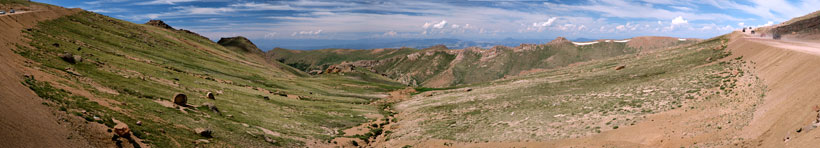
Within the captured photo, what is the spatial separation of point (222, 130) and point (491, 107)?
40120 mm

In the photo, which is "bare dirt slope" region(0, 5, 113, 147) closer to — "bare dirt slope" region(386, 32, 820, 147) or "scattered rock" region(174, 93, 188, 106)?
"scattered rock" region(174, 93, 188, 106)

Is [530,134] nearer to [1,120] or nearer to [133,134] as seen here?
[133,134]

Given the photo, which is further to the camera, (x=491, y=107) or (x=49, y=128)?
(x=491, y=107)

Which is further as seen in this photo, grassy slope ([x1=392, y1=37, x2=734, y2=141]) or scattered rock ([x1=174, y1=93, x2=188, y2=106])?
scattered rock ([x1=174, y1=93, x2=188, y2=106])

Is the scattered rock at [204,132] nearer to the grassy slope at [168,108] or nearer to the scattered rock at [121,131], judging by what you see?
the grassy slope at [168,108]

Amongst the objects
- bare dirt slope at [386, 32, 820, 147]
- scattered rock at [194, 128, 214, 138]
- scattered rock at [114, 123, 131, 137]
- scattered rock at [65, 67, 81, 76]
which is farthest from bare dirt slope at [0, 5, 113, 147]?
bare dirt slope at [386, 32, 820, 147]

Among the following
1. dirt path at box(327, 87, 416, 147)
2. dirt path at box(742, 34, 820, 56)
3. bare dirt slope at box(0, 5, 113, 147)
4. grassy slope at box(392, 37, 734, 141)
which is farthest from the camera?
dirt path at box(327, 87, 416, 147)

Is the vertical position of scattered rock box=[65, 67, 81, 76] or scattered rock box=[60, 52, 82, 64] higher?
scattered rock box=[60, 52, 82, 64]

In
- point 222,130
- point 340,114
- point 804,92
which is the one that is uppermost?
point 804,92

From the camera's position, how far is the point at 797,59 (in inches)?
1506

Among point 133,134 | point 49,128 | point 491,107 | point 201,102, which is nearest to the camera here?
point 49,128

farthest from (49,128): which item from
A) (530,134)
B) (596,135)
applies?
(596,135)

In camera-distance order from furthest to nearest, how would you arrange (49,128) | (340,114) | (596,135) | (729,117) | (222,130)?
(340,114), (222,130), (596,135), (729,117), (49,128)

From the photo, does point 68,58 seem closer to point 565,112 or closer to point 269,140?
point 269,140
